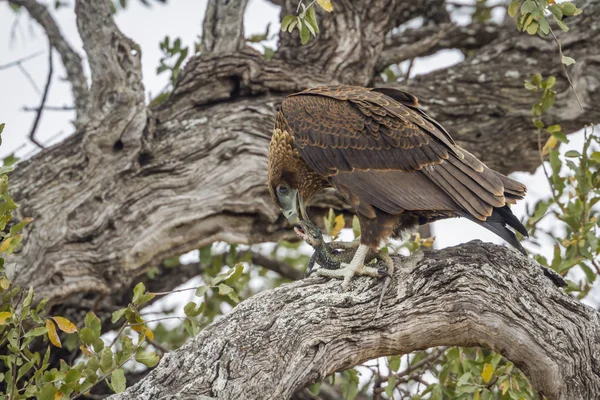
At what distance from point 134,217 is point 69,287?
21.1 inches

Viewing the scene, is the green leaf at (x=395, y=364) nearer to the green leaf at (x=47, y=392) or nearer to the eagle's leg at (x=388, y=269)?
the eagle's leg at (x=388, y=269)

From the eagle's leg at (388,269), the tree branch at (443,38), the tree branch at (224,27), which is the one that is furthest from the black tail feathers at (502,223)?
the tree branch at (443,38)

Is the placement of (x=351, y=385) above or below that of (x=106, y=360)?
above

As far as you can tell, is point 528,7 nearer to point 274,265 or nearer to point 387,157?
point 387,157

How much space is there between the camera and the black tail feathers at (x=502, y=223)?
336 centimetres

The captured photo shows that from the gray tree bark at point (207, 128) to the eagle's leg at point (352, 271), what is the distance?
1.35 meters

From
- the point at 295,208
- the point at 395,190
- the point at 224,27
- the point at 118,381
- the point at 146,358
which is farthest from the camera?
the point at 224,27

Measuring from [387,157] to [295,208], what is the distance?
64 cm

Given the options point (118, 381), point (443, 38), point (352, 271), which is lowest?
point (118, 381)

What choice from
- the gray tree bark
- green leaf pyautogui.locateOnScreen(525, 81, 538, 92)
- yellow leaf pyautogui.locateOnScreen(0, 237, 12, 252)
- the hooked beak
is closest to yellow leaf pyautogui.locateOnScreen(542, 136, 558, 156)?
green leaf pyautogui.locateOnScreen(525, 81, 538, 92)

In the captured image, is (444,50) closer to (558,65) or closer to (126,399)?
(558,65)

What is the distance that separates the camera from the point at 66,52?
5.68 metres

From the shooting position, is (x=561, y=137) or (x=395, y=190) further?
(x=561, y=137)

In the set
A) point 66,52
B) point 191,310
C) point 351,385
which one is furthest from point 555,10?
point 66,52
